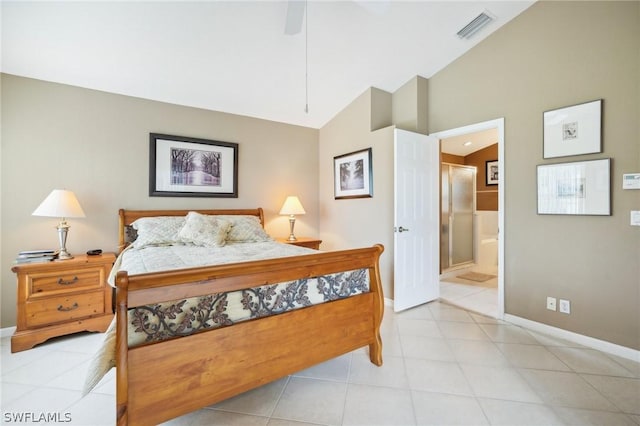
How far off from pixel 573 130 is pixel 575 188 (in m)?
0.51

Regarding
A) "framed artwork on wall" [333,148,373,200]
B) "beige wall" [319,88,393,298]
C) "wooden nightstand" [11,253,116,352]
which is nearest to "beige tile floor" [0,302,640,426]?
"wooden nightstand" [11,253,116,352]

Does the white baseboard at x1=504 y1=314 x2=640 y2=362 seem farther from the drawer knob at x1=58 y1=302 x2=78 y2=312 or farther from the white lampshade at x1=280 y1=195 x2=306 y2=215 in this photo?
the drawer knob at x1=58 y1=302 x2=78 y2=312

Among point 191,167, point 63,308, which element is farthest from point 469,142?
point 63,308

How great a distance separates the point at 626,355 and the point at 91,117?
5306mm

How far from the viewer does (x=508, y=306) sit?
2770 millimetres

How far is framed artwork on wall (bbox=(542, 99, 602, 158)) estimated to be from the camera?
2.22m

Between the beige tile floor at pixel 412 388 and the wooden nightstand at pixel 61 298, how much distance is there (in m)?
0.14

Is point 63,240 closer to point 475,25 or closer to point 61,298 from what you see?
point 61,298

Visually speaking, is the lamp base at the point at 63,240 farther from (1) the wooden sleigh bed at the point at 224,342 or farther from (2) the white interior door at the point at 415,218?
(2) the white interior door at the point at 415,218

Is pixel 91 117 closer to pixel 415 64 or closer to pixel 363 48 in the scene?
pixel 363 48

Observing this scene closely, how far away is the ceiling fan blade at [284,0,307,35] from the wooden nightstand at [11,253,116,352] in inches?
102

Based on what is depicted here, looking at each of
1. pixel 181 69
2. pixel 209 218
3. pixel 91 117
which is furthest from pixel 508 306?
pixel 91 117
